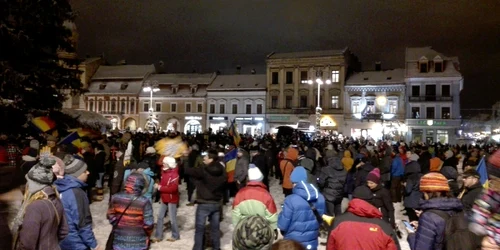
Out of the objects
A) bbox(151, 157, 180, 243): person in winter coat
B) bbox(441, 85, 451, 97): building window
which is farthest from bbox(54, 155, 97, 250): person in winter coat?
bbox(441, 85, 451, 97): building window

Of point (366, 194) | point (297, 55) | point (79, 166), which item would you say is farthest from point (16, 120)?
point (297, 55)

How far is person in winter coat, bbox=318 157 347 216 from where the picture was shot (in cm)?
914

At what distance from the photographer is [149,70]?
205 ft

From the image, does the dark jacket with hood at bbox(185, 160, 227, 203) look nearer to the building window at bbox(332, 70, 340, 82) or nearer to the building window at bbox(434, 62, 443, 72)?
the building window at bbox(332, 70, 340, 82)

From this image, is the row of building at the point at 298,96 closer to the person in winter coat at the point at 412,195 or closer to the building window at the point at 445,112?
the building window at the point at 445,112

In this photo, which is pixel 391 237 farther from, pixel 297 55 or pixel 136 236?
pixel 297 55

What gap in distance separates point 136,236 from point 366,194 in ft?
8.89

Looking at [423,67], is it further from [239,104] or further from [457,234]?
[457,234]

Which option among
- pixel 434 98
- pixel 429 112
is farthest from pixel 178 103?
pixel 434 98

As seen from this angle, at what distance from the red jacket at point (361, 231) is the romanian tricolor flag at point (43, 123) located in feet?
43.2

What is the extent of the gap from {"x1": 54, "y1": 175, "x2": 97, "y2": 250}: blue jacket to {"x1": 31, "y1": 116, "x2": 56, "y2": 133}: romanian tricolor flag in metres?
10.8

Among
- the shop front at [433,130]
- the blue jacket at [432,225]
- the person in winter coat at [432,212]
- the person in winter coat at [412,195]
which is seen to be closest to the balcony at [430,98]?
the shop front at [433,130]

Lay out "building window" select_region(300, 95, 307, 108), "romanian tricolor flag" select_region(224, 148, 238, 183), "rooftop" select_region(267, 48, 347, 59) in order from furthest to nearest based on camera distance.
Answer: "building window" select_region(300, 95, 307, 108) → "rooftop" select_region(267, 48, 347, 59) → "romanian tricolor flag" select_region(224, 148, 238, 183)

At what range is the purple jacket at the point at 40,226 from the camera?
13.2 feet
